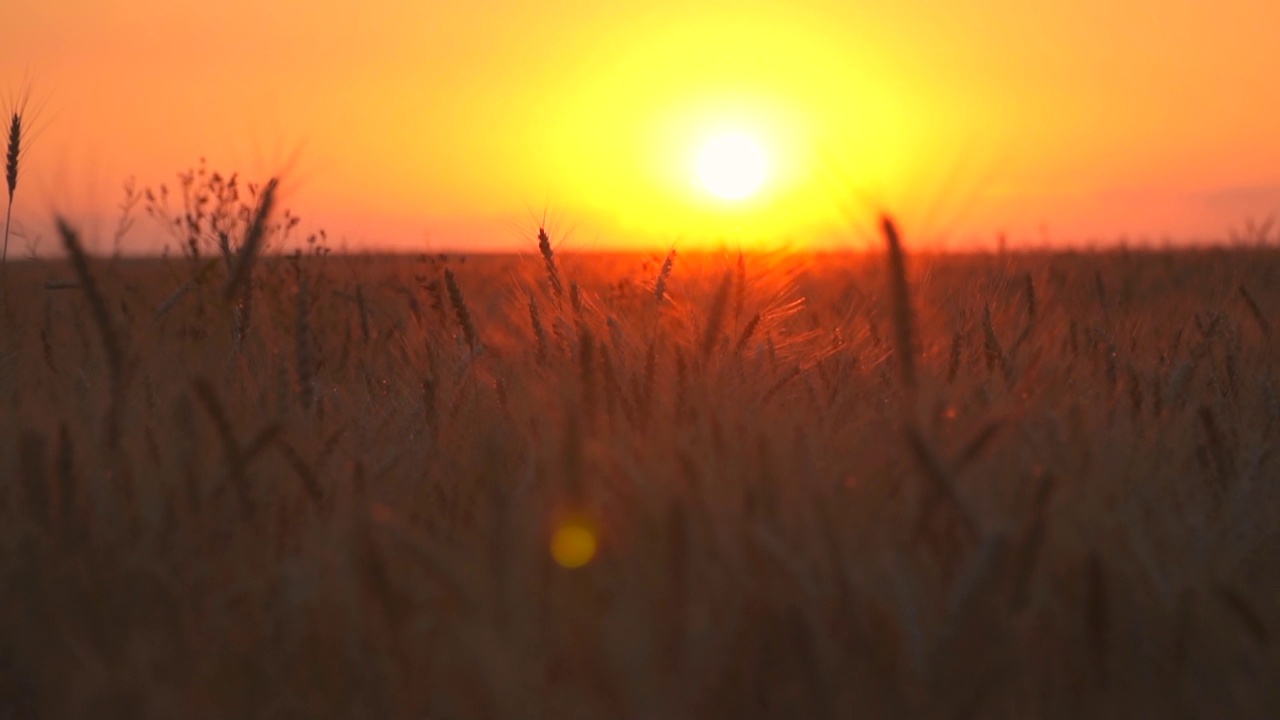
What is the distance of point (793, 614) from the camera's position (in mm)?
963

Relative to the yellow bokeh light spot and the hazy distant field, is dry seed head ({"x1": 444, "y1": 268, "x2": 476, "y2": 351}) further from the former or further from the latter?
the yellow bokeh light spot

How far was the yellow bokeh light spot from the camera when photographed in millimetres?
1152

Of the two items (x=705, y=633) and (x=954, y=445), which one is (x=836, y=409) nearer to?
(x=954, y=445)

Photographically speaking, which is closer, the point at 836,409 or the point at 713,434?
the point at 713,434

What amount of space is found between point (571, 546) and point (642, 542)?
91mm

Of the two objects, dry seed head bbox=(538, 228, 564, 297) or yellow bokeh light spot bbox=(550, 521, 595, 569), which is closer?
yellow bokeh light spot bbox=(550, 521, 595, 569)

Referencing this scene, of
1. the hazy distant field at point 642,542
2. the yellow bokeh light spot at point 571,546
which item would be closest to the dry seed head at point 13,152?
the hazy distant field at point 642,542

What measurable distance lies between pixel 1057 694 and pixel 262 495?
1.10 metres

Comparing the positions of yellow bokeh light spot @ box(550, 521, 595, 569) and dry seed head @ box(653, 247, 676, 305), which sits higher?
dry seed head @ box(653, 247, 676, 305)

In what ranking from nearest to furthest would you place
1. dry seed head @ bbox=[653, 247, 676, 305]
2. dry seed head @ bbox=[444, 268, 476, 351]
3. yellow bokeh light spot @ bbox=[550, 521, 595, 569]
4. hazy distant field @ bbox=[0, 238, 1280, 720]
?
1. hazy distant field @ bbox=[0, 238, 1280, 720]
2. yellow bokeh light spot @ bbox=[550, 521, 595, 569]
3. dry seed head @ bbox=[444, 268, 476, 351]
4. dry seed head @ bbox=[653, 247, 676, 305]

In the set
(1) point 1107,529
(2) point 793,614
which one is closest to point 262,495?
(2) point 793,614

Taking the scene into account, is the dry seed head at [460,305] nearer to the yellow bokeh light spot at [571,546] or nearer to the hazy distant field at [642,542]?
the hazy distant field at [642,542]

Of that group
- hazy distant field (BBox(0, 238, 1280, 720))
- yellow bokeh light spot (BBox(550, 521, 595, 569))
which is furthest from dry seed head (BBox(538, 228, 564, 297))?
yellow bokeh light spot (BBox(550, 521, 595, 569))

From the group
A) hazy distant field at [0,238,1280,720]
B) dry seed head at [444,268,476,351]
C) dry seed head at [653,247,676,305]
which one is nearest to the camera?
hazy distant field at [0,238,1280,720]
